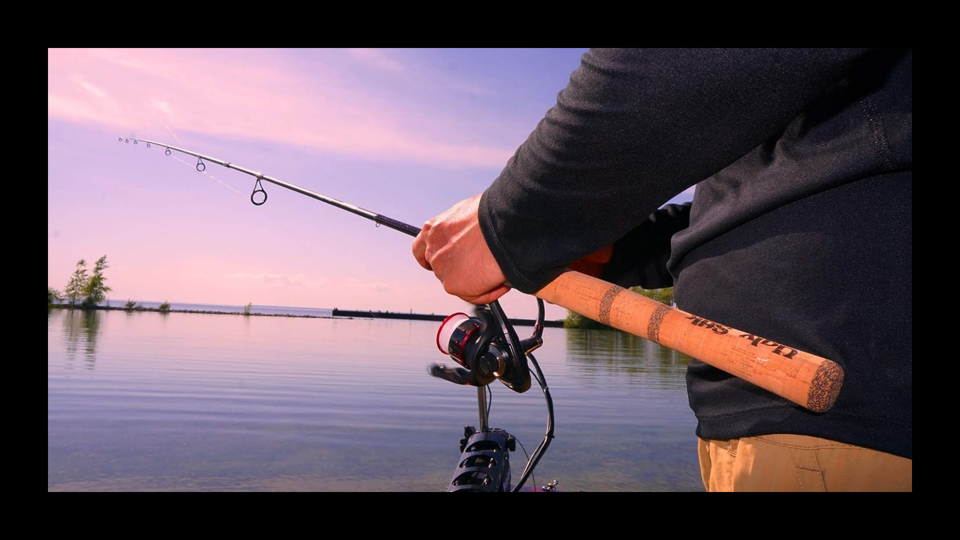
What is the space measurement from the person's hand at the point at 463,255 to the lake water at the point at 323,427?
222cm

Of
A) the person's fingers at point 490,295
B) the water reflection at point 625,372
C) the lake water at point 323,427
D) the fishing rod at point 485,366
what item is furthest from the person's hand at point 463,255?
the water reflection at point 625,372

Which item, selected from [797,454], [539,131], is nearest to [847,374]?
[797,454]

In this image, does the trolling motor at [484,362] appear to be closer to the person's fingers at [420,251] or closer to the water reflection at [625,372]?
the person's fingers at [420,251]

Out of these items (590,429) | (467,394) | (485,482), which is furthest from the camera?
(467,394)

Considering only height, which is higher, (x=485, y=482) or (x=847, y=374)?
(x=847, y=374)

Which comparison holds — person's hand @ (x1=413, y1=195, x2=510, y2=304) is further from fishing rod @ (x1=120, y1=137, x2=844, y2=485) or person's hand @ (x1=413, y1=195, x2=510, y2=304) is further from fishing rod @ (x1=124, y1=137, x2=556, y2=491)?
fishing rod @ (x1=124, y1=137, x2=556, y2=491)

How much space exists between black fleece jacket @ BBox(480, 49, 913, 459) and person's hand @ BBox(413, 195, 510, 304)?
18 cm

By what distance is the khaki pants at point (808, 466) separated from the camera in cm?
111

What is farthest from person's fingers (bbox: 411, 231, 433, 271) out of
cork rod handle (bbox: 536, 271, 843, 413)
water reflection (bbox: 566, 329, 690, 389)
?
water reflection (bbox: 566, 329, 690, 389)

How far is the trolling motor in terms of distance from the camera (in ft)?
7.22
